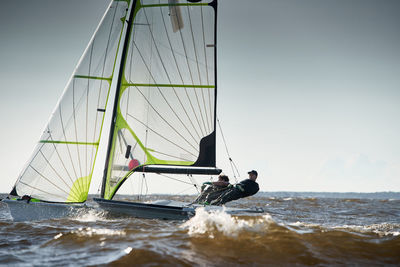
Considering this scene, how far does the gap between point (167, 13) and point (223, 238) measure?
6890 millimetres

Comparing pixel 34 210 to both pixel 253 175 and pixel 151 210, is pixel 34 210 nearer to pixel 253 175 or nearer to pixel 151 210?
pixel 151 210

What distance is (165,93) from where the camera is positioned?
28.2 feet

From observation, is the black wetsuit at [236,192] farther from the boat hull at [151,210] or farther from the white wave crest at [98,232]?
the white wave crest at [98,232]

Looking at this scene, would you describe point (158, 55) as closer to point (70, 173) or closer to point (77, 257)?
point (70, 173)

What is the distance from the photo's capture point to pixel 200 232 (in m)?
4.92

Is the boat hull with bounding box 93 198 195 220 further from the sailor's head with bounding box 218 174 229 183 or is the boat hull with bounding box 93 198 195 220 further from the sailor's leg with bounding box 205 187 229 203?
the sailor's head with bounding box 218 174 229 183

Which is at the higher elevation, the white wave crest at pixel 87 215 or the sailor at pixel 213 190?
the sailor at pixel 213 190

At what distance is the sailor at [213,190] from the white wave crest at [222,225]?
1904mm

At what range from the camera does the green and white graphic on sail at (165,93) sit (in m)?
8.47

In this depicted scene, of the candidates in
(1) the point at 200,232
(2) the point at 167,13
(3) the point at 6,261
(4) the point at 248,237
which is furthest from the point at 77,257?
(2) the point at 167,13

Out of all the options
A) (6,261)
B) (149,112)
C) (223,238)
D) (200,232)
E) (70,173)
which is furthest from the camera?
(149,112)

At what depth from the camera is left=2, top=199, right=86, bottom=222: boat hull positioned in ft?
23.4

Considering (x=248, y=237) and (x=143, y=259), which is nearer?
(x=143, y=259)

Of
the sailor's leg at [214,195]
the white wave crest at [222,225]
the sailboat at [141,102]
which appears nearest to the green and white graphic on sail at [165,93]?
the sailboat at [141,102]
